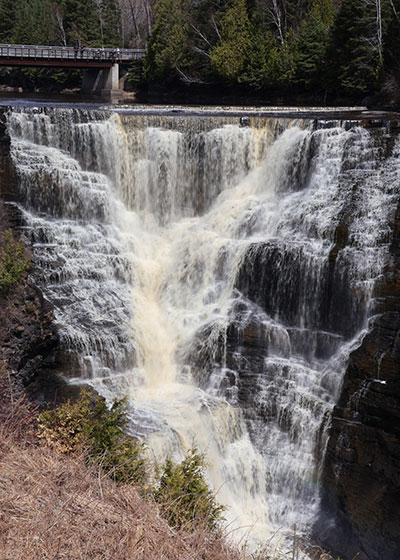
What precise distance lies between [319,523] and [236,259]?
7645 millimetres

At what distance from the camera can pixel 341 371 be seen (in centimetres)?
1566

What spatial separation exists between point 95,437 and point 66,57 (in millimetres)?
37814

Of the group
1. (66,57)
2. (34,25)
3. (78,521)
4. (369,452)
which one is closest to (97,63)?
(66,57)

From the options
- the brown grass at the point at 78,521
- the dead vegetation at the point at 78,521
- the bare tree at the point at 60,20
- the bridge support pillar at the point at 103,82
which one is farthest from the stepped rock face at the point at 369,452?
the bare tree at the point at 60,20

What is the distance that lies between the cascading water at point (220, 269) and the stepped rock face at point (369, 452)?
20.8 inches

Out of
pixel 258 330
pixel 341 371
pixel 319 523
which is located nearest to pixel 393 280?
pixel 341 371

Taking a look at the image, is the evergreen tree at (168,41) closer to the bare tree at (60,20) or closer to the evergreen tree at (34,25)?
the bare tree at (60,20)

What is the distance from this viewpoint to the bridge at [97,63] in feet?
141

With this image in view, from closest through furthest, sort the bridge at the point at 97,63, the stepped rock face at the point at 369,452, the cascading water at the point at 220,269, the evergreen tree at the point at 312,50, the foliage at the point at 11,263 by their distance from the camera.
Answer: the stepped rock face at the point at 369,452
the cascading water at the point at 220,269
the foliage at the point at 11,263
the evergreen tree at the point at 312,50
the bridge at the point at 97,63

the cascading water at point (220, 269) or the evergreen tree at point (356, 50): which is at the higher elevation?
Result: the evergreen tree at point (356, 50)

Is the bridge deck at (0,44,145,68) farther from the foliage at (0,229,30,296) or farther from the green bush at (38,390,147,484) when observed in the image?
the green bush at (38,390,147,484)

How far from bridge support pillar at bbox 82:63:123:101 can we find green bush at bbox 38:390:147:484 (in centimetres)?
3792

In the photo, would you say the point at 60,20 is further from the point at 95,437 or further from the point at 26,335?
the point at 95,437

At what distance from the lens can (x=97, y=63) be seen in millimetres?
45938
